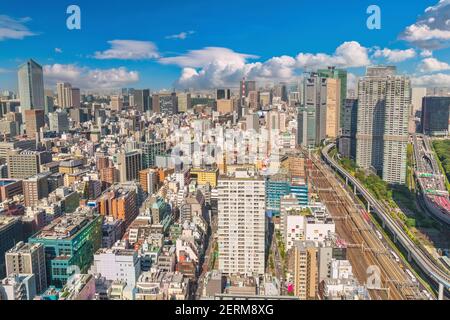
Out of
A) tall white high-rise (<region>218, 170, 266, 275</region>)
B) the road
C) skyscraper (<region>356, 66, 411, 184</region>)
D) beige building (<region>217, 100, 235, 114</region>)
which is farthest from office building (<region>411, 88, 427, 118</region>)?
tall white high-rise (<region>218, 170, 266, 275</region>)

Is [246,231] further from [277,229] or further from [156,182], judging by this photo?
[156,182]

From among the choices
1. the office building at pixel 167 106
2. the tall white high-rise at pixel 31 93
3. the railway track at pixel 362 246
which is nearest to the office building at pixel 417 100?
the railway track at pixel 362 246

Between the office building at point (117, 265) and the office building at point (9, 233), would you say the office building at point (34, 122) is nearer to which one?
the office building at point (9, 233)

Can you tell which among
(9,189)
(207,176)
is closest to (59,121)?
(9,189)

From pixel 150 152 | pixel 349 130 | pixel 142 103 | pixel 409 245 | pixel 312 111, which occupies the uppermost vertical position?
pixel 142 103

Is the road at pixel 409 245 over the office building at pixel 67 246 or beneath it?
beneath

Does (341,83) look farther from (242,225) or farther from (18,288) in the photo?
(18,288)
